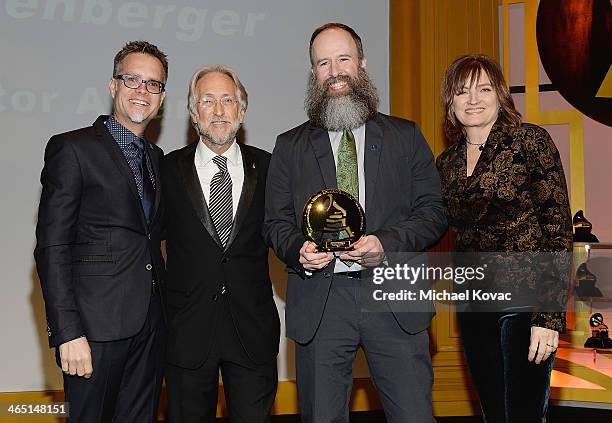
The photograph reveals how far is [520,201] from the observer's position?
2490 mm

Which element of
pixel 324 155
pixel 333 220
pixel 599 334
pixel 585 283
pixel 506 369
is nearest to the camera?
pixel 333 220

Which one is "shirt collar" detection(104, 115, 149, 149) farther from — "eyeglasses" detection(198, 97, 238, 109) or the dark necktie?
"eyeglasses" detection(198, 97, 238, 109)

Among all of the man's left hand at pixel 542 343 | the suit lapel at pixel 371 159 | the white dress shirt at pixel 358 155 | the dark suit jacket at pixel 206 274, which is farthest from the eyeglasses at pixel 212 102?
the man's left hand at pixel 542 343

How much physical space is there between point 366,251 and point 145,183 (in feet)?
3.10

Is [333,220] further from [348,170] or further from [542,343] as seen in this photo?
[542,343]

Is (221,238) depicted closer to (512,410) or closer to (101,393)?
(101,393)

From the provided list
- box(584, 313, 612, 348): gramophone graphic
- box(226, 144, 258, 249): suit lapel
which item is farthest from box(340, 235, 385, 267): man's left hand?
box(584, 313, 612, 348): gramophone graphic

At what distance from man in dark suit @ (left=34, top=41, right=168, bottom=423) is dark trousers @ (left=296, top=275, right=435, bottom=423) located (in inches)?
25.7

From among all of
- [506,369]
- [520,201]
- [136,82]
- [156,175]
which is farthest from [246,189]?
[506,369]

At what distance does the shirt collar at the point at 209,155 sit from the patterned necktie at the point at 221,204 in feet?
0.27

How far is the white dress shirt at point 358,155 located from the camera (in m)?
2.47

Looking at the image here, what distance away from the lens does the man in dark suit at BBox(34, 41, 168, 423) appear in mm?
2430

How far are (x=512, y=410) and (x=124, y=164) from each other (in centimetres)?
169

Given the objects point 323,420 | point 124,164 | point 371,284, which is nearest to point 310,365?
point 323,420
